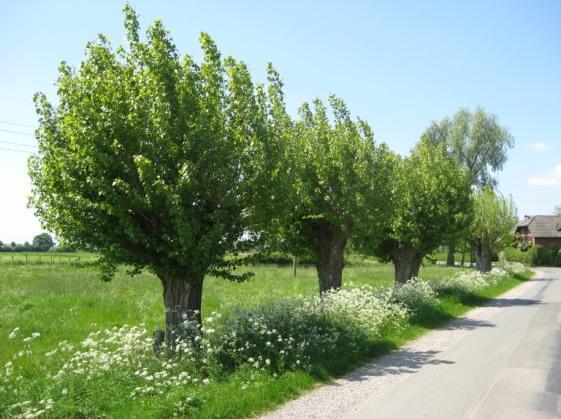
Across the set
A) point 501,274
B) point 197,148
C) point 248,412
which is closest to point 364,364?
point 248,412

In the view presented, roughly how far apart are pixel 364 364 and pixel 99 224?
19.2 feet

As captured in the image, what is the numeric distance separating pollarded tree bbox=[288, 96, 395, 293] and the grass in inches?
70.1

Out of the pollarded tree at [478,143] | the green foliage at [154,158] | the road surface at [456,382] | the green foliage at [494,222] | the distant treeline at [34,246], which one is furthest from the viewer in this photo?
the distant treeline at [34,246]

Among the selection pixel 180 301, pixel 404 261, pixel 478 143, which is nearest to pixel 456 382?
pixel 180 301

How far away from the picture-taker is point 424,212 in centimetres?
2206

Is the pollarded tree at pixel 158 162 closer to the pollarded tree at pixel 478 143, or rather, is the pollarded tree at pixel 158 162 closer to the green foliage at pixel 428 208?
the green foliage at pixel 428 208

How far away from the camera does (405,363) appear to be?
10156mm

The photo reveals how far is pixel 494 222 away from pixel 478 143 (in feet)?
55.3

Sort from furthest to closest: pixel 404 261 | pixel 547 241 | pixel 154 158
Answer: pixel 547 241
pixel 404 261
pixel 154 158

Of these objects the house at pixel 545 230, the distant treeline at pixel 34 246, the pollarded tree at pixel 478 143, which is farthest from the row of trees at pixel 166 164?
the distant treeline at pixel 34 246

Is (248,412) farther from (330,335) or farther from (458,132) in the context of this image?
(458,132)

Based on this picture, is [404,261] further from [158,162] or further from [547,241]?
[547,241]

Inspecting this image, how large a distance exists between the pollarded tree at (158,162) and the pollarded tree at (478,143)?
144ft

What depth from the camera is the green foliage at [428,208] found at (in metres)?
21.7
